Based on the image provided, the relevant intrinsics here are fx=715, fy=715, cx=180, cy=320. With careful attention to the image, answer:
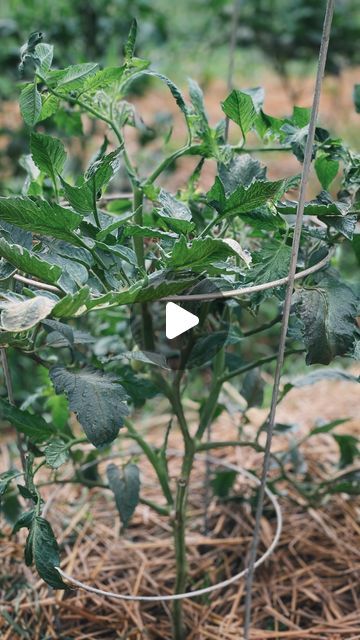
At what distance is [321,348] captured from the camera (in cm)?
85

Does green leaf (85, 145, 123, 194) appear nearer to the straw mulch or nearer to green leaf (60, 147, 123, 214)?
green leaf (60, 147, 123, 214)

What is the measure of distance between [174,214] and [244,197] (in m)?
0.10

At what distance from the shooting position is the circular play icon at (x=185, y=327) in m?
0.84

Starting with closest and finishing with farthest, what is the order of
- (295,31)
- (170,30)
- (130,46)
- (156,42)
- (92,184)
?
1. (92,184)
2. (130,46)
3. (156,42)
4. (170,30)
5. (295,31)

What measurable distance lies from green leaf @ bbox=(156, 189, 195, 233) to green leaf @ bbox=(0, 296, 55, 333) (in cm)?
19

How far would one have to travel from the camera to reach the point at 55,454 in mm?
930

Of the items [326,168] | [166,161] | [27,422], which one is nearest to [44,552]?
[27,422]

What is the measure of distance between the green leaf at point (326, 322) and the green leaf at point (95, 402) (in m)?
0.23

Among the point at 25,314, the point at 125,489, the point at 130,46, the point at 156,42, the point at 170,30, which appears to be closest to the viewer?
the point at 25,314

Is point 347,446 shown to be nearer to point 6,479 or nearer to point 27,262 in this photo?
point 6,479

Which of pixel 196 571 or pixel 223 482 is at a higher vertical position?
pixel 223 482

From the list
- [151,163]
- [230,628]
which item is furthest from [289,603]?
[151,163]

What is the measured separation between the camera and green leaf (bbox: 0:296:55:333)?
27.1 inches

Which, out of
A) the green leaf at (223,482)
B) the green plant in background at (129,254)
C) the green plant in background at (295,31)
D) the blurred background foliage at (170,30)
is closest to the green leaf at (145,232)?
the green plant in background at (129,254)
